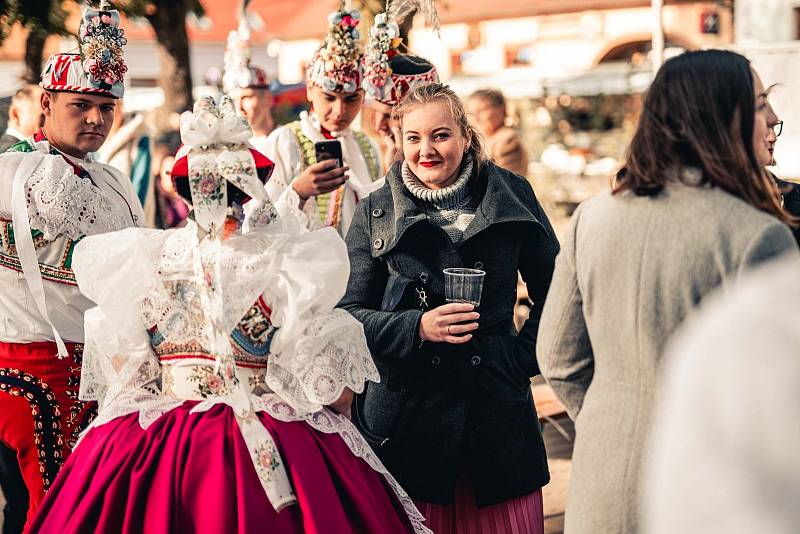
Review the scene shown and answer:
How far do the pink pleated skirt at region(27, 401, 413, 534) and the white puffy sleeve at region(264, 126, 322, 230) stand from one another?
5.59ft

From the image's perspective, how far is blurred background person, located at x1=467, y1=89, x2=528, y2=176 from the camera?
7.06 m

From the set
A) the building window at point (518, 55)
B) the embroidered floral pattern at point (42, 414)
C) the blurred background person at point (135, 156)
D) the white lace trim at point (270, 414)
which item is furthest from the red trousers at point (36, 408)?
the building window at point (518, 55)

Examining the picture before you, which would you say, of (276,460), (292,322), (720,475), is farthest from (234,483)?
(720,475)

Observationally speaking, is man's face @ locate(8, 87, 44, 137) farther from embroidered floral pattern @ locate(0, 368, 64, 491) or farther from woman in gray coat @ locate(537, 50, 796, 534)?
woman in gray coat @ locate(537, 50, 796, 534)

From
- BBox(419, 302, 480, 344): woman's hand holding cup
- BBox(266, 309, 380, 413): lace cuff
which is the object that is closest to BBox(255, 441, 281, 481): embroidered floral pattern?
BBox(266, 309, 380, 413): lace cuff

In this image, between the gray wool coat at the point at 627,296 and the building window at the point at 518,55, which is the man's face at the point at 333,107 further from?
the building window at the point at 518,55

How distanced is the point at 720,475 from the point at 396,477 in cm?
A: 236

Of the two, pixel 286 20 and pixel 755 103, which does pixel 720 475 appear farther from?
pixel 286 20

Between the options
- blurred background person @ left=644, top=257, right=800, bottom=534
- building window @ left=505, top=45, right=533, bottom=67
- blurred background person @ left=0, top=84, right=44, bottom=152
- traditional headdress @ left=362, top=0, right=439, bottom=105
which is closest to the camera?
blurred background person @ left=644, top=257, right=800, bottom=534

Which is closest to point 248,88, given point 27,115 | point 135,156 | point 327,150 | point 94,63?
point 135,156

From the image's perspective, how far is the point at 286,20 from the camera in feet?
118

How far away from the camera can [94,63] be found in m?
3.92

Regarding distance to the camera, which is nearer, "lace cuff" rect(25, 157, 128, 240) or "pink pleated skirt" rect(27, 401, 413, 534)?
"pink pleated skirt" rect(27, 401, 413, 534)

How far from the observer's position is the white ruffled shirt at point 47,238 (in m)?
3.74
